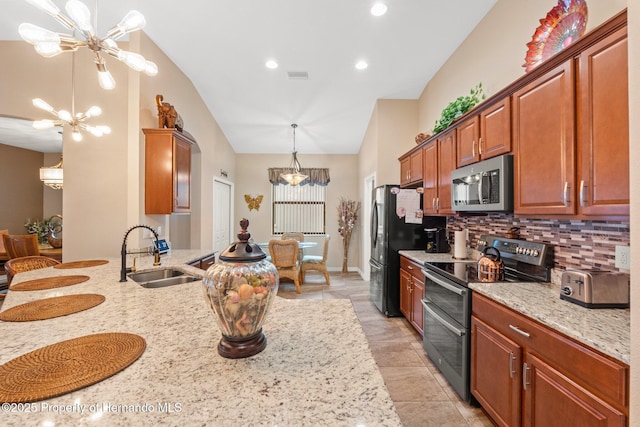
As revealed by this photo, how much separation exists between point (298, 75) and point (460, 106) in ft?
7.04

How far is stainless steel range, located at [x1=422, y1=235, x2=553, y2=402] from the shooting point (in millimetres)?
1914

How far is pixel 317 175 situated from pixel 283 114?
185 cm

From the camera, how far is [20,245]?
359cm

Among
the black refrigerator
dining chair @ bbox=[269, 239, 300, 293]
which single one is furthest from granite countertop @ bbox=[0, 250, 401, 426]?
dining chair @ bbox=[269, 239, 300, 293]

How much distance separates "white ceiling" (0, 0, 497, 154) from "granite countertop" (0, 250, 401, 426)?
2785 mm

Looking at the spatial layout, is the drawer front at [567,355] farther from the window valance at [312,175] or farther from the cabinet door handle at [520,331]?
the window valance at [312,175]

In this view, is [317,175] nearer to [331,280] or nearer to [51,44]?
[331,280]

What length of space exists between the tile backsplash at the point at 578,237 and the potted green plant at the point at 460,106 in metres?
1.07

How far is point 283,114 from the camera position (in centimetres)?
483

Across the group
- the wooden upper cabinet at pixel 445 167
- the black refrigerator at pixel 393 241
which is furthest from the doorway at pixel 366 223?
the wooden upper cabinet at pixel 445 167

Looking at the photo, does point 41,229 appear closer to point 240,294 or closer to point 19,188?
point 19,188

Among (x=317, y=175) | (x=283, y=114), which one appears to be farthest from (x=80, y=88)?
(x=317, y=175)

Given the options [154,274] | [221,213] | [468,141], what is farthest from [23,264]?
[468,141]

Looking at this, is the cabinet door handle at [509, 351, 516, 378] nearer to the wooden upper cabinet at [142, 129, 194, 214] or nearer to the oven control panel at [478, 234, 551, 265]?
the oven control panel at [478, 234, 551, 265]
